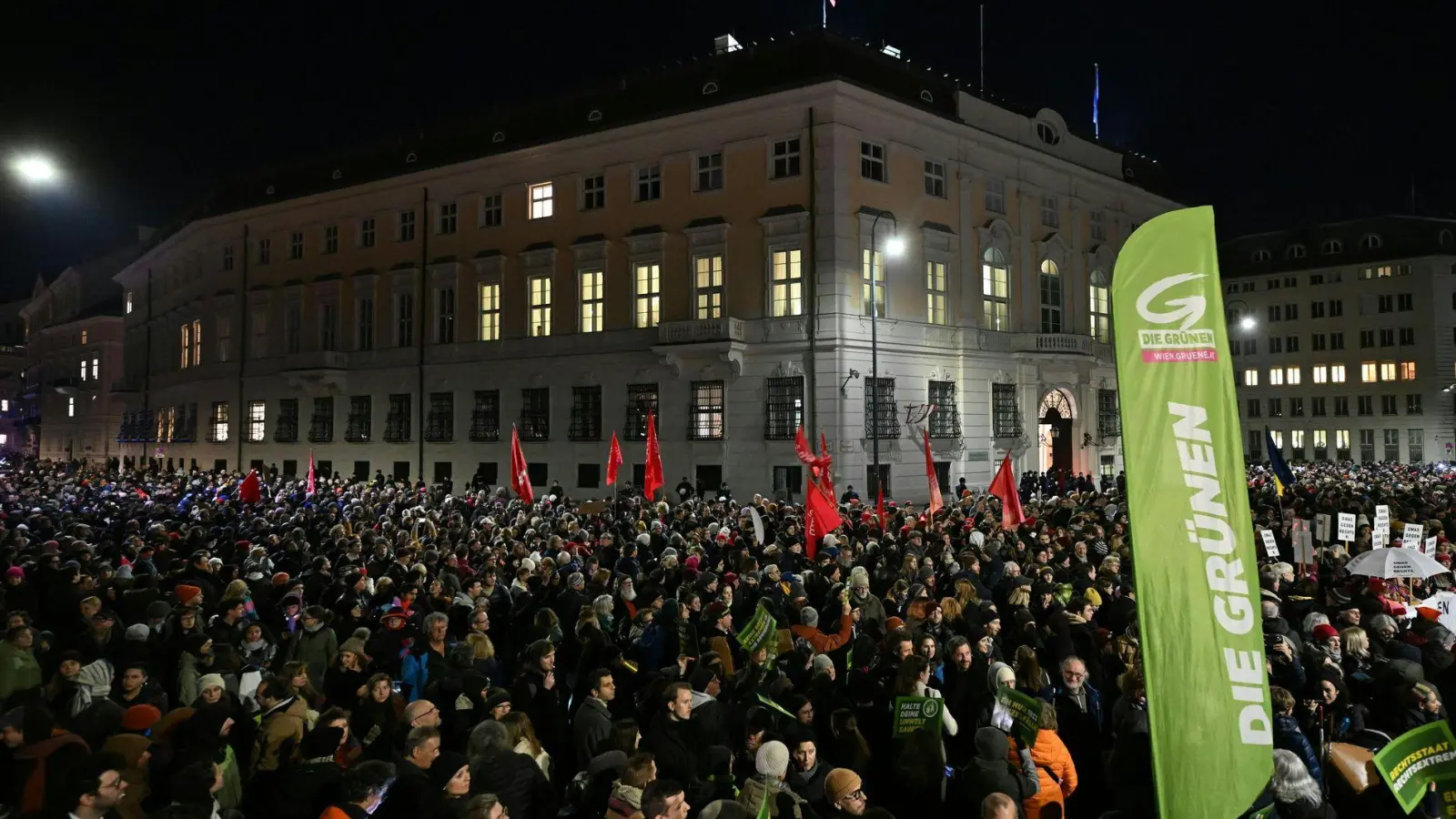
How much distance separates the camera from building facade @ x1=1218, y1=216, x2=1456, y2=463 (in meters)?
68.8

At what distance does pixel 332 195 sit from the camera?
4509cm

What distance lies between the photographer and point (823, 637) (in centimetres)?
966

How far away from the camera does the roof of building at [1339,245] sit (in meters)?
70.1

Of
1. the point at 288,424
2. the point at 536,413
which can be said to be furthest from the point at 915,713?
the point at 288,424

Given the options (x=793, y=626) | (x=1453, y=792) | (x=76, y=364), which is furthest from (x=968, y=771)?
(x=76, y=364)

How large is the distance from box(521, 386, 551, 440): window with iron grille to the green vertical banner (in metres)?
34.5

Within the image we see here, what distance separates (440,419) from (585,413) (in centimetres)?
852

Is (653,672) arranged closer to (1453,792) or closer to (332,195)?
(1453,792)

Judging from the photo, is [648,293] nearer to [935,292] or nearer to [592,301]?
[592,301]

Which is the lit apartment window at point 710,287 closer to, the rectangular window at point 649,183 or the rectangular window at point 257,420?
the rectangular window at point 649,183

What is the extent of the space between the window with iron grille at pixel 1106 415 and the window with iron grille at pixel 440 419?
1139 inches

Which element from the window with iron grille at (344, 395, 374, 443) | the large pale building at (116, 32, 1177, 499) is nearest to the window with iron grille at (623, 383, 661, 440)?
the large pale building at (116, 32, 1177, 499)

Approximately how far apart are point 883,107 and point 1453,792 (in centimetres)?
3072

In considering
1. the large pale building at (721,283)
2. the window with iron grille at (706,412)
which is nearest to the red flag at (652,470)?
the large pale building at (721,283)
